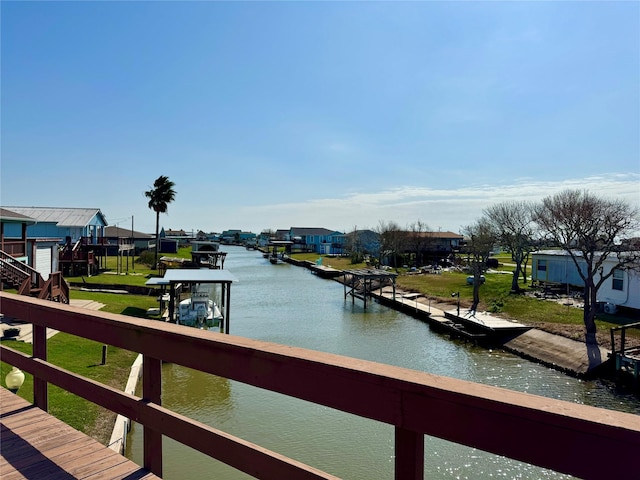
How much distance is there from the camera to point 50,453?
2910mm

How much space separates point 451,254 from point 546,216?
35.5m

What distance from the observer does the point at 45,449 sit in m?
2.97

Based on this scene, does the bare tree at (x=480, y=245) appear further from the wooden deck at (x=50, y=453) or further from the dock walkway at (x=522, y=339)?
the wooden deck at (x=50, y=453)

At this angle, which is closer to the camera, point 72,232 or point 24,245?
point 24,245

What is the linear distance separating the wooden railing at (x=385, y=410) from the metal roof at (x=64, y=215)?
148 ft

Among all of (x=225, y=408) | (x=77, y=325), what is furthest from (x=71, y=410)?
(x=77, y=325)

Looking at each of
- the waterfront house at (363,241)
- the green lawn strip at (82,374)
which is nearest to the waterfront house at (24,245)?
the green lawn strip at (82,374)

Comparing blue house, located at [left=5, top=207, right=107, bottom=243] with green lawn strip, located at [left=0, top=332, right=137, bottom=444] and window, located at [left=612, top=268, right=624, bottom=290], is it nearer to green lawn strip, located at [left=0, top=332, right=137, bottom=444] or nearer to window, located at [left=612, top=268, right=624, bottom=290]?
green lawn strip, located at [left=0, top=332, right=137, bottom=444]

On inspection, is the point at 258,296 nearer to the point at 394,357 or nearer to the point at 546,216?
the point at 394,357

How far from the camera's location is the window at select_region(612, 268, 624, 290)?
24383 millimetres

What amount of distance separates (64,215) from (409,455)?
48.6 meters

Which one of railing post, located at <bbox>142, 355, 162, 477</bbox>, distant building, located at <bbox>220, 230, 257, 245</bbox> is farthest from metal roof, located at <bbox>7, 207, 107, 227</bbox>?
distant building, located at <bbox>220, 230, 257, 245</bbox>

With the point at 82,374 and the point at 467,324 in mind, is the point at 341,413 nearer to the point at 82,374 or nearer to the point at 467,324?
the point at 82,374

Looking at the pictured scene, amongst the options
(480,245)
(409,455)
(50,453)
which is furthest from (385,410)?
(480,245)
